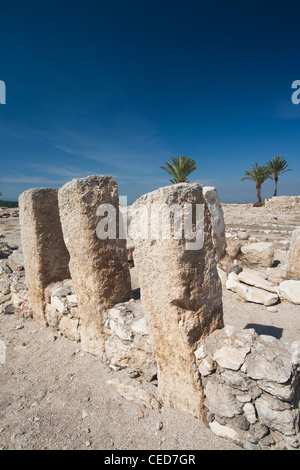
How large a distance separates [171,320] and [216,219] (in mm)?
5215

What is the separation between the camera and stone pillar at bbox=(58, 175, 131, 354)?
334 cm

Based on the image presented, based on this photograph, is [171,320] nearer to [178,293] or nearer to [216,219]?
[178,293]

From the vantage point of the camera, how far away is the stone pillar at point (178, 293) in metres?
2.37

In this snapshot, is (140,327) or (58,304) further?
(58,304)

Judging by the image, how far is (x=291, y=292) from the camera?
201 inches

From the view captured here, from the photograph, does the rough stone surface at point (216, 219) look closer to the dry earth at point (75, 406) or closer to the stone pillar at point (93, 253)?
the dry earth at point (75, 406)

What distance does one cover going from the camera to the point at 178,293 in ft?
7.93

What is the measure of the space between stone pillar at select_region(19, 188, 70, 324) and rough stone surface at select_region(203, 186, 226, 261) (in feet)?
14.0

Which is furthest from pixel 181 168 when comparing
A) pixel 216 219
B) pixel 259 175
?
pixel 216 219

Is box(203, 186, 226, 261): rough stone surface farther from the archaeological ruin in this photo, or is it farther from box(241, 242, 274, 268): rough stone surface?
the archaeological ruin

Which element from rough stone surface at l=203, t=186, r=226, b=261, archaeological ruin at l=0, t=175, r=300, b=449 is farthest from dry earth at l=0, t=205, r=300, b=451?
rough stone surface at l=203, t=186, r=226, b=261
